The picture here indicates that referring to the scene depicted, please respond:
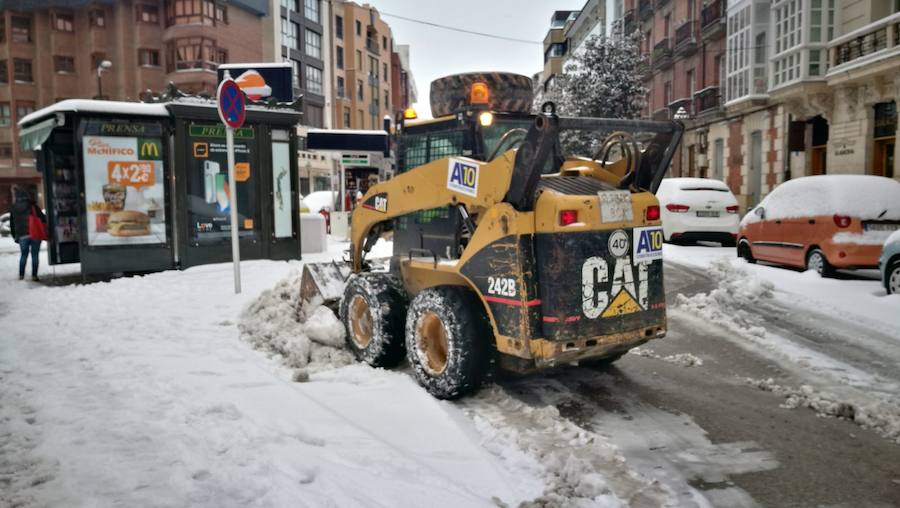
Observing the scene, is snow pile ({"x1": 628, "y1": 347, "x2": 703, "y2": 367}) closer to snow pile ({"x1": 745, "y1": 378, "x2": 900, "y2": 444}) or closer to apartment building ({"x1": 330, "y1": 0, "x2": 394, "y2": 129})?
snow pile ({"x1": 745, "y1": 378, "x2": 900, "y2": 444})

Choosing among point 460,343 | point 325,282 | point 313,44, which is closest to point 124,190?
point 325,282

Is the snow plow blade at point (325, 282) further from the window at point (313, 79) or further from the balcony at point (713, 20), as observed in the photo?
the window at point (313, 79)

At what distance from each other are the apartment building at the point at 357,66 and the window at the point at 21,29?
894 inches

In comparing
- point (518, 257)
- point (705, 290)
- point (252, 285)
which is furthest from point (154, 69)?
point (518, 257)

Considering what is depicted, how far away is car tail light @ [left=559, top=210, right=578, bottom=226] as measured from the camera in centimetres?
436

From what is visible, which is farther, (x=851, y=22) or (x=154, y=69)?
(x=154, y=69)

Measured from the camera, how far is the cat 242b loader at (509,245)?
14.4 feet

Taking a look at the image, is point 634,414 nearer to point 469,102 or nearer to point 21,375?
point 469,102

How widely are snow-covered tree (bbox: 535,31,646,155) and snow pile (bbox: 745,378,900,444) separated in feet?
76.1

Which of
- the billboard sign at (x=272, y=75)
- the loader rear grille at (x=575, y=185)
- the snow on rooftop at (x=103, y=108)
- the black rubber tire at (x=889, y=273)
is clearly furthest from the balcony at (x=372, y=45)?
the loader rear grille at (x=575, y=185)

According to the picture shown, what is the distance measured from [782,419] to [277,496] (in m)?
3.52

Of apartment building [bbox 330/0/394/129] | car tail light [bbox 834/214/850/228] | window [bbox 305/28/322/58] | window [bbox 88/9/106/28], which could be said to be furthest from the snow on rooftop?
apartment building [bbox 330/0/394/129]

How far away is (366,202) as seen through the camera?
637 cm

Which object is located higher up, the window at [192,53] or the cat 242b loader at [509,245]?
Result: the window at [192,53]
